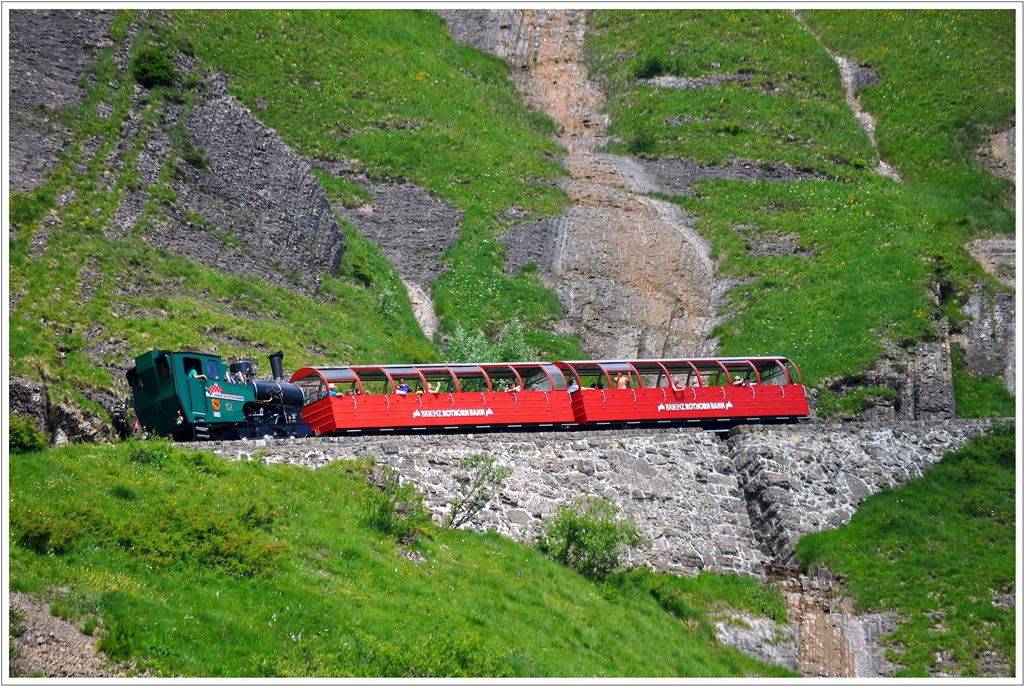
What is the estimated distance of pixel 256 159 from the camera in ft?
188

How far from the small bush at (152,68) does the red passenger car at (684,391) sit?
2785 cm

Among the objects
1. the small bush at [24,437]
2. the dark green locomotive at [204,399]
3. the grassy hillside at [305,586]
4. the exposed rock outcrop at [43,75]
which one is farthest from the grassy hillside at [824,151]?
the small bush at [24,437]

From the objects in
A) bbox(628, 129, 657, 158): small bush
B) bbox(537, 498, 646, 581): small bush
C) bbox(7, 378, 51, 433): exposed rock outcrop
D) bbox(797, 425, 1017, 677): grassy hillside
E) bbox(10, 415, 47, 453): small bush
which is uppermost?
bbox(628, 129, 657, 158): small bush

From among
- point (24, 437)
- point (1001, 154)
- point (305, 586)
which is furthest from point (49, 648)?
point (1001, 154)

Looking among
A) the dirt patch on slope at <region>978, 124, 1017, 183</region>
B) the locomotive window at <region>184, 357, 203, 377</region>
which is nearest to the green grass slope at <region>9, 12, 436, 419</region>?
the locomotive window at <region>184, 357, 203, 377</region>

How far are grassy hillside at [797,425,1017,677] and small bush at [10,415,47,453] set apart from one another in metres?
22.7

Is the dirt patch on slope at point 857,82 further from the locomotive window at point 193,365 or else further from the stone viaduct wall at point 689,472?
the locomotive window at point 193,365

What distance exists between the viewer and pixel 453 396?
37.8m

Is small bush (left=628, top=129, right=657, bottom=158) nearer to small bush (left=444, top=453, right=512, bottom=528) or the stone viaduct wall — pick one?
the stone viaduct wall

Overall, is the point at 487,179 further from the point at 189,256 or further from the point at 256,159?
the point at 189,256

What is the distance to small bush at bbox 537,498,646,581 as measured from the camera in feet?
103

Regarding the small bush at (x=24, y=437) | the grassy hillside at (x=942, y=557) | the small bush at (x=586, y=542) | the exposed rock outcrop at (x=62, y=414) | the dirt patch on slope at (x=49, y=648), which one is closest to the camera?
the dirt patch on slope at (x=49, y=648)

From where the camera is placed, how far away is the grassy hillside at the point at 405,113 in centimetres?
6550

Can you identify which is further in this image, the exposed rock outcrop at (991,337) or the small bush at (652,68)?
the small bush at (652,68)
